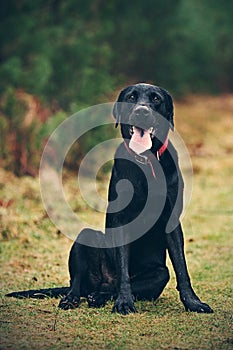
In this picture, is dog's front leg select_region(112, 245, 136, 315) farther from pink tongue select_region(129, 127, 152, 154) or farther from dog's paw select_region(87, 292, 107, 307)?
pink tongue select_region(129, 127, 152, 154)

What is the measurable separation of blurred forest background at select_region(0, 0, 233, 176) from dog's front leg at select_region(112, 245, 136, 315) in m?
5.65

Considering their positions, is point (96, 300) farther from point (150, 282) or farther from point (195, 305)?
point (195, 305)

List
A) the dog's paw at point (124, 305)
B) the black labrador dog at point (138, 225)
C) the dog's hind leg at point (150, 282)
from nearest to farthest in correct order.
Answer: the dog's paw at point (124, 305)
the black labrador dog at point (138, 225)
the dog's hind leg at point (150, 282)

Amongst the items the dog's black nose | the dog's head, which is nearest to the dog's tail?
the dog's head

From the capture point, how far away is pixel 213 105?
19.1 m

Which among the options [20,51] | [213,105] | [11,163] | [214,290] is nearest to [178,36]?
[213,105]

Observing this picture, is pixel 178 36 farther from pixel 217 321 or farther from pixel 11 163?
pixel 217 321

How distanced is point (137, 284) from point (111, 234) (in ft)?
1.41

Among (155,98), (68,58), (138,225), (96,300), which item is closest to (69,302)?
(96,300)

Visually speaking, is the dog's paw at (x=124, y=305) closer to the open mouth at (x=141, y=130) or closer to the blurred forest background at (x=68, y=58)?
the open mouth at (x=141, y=130)

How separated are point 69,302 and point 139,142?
3.88ft

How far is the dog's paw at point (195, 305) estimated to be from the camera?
4.65 m

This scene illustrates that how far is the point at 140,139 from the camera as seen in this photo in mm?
4742

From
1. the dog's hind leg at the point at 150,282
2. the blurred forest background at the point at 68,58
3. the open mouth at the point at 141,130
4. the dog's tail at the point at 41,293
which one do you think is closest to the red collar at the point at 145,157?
the open mouth at the point at 141,130
